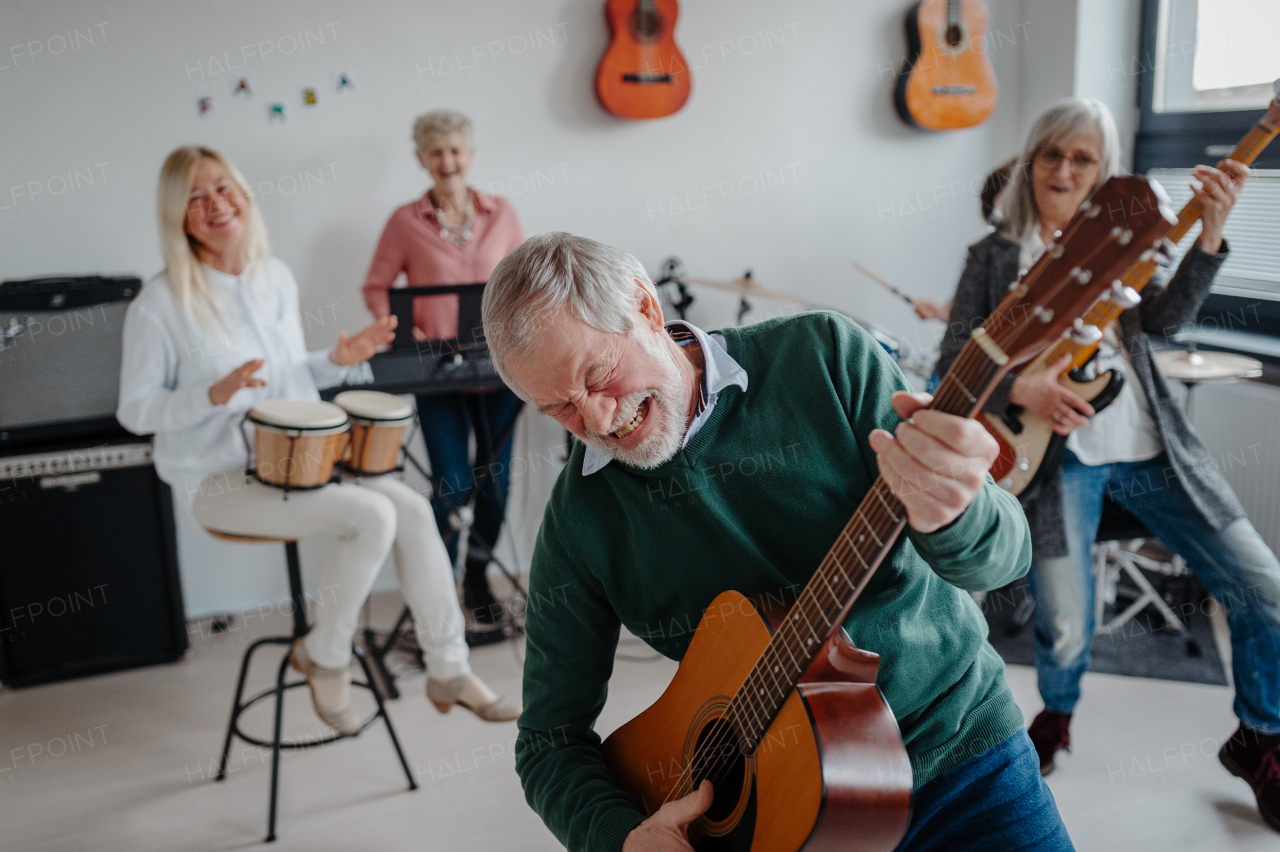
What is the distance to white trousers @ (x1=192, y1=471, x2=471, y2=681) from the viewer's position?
2.32 m

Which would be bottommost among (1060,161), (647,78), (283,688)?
(283,688)

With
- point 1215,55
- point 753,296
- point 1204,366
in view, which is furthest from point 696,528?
point 1215,55

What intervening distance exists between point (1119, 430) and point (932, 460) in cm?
158

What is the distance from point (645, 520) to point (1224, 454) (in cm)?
280

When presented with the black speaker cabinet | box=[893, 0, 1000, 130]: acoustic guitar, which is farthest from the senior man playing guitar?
box=[893, 0, 1000, 130]: acoustic guitar

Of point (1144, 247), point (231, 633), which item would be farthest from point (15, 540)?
point (1144, 247)

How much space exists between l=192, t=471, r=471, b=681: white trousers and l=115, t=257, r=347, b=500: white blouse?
0.33 feet

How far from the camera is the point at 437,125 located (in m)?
3.22

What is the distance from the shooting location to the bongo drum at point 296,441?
7.23 ft

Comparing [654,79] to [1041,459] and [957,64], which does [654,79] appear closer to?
[957,64]

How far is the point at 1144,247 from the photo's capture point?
0.73 meters

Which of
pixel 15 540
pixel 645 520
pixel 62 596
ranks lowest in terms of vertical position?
pixel 62 596

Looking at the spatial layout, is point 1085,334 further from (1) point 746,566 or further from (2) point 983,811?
(2) point 983,811

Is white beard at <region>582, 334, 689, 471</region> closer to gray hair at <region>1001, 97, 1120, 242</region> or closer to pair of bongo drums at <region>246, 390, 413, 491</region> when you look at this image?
pair of bongo drums at <region>246, 390, 413, 491</region>
